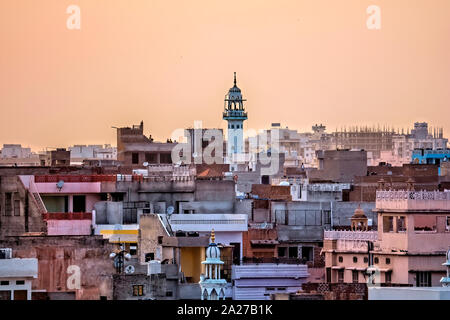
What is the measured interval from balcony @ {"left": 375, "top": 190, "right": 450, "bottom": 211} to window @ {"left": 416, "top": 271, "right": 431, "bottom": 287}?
51.6 inches

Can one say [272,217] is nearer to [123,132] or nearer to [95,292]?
[95,292]

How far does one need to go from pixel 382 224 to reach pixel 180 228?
24.1 feet

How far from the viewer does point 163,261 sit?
4403 cm

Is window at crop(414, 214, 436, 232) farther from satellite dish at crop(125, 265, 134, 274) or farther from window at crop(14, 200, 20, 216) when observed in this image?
window at crop(14, 200, 20, 216)

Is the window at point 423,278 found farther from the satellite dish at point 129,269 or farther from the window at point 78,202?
the window at point 78,202

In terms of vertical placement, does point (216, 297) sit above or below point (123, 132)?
below

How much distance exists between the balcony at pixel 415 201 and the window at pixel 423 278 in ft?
4.30

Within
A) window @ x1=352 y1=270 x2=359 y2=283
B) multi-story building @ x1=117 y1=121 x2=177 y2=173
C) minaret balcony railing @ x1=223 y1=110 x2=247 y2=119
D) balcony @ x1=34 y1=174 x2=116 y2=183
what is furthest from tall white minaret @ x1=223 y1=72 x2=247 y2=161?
window @ x1=352 y1=270 x2=359 y2=283

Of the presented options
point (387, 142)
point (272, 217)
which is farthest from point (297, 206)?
point (387, 142)

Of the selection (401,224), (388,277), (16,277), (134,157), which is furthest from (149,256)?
(134,157)

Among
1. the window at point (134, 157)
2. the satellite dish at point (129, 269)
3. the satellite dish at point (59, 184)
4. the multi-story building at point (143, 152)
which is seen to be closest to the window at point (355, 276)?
the satellite dish at point (129, 269)

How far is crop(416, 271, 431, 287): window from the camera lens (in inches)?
1604

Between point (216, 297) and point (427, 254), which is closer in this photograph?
point (216, 297)

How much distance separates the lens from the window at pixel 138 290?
3922 centimetres
